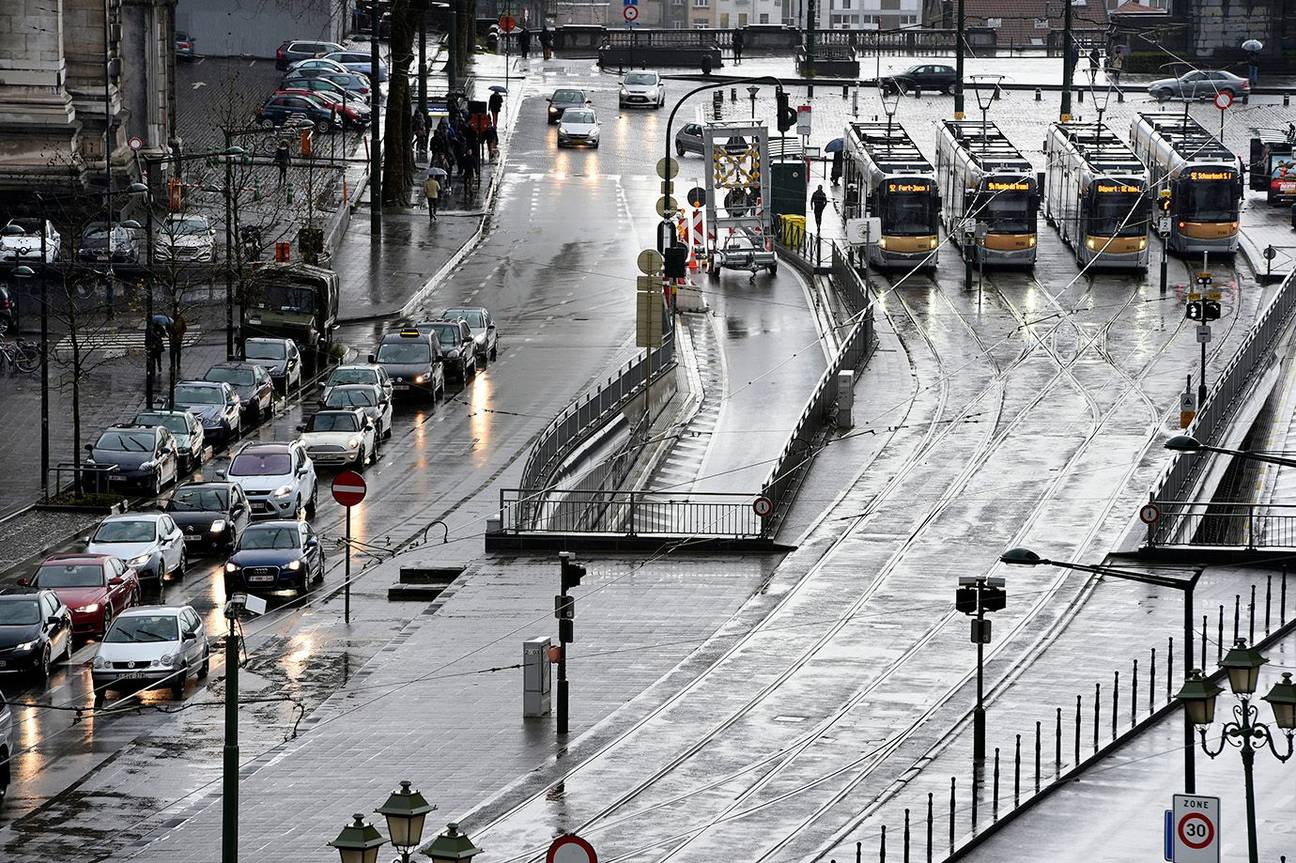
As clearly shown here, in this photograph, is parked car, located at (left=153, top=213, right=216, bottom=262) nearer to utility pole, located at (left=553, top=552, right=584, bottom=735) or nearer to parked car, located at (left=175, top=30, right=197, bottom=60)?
utility pole, located at (left=553, top=552, right=584, bottom=735)

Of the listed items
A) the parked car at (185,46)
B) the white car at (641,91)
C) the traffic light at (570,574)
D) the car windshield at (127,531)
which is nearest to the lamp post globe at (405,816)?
the traffic light at (570,574)

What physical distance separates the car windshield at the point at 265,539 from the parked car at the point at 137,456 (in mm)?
6489

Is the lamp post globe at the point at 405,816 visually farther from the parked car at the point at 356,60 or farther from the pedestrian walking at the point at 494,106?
the parked car at the point at 356,60

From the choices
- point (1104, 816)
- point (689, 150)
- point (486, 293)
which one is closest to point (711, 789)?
point (1104, 816)

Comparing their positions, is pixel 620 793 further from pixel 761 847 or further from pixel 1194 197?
pixel 1194 197

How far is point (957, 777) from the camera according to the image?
39.8 m

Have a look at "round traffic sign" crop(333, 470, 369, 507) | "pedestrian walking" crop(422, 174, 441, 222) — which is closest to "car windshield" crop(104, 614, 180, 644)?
"round traffic sign" crop(333, 470, 369, 507)

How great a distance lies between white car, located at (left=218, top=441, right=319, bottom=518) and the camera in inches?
2158

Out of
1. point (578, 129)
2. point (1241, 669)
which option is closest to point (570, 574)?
point (1241, 669)

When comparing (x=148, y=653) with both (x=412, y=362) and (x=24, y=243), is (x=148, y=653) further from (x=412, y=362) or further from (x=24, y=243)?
(x=24, y=243)

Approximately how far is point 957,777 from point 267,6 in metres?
90.2

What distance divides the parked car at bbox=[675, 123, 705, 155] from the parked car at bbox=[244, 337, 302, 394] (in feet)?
112

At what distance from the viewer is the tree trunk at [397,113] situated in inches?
3546

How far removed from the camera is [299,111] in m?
101
